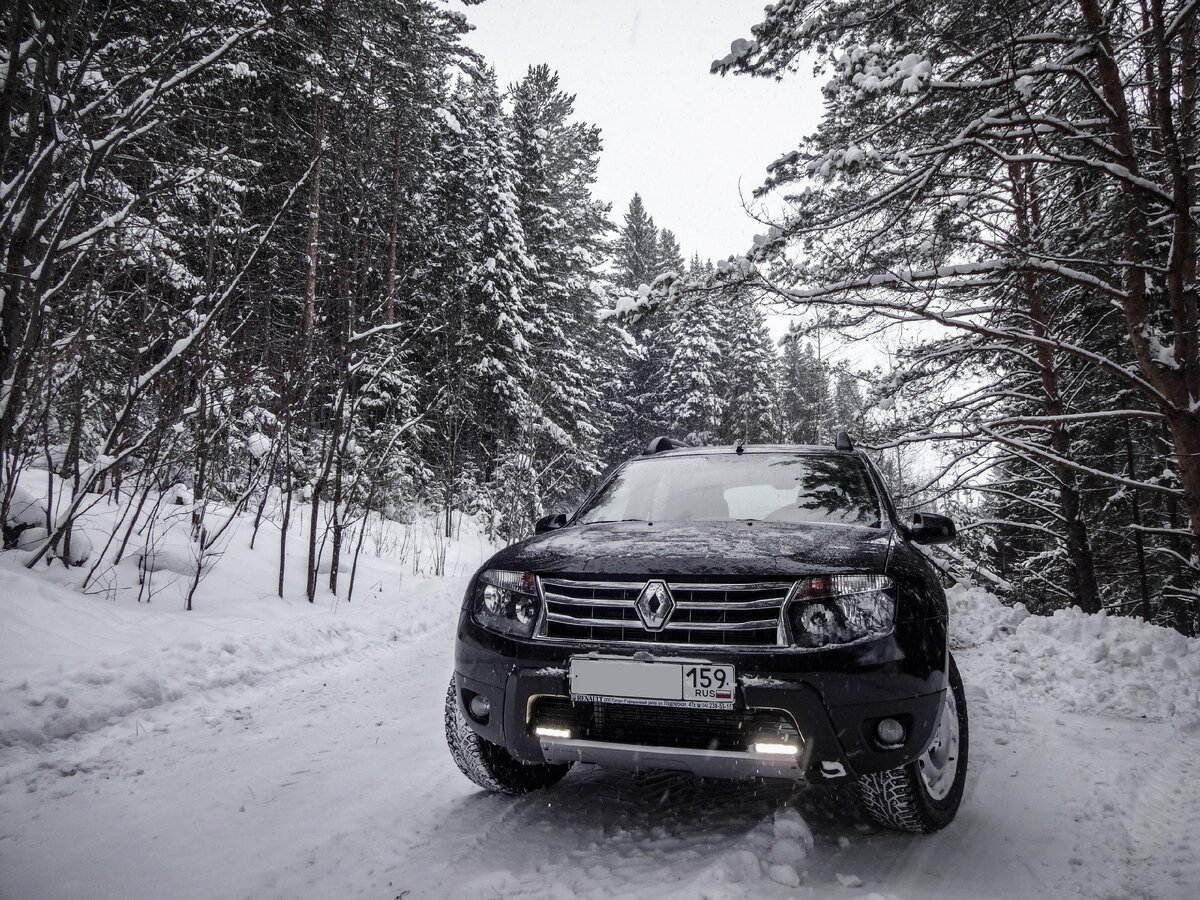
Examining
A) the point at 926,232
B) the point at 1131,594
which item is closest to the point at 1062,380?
the point at 926,232

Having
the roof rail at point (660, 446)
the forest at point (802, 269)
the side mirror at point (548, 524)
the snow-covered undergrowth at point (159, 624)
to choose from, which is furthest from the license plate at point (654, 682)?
the forest at point (802, 269)

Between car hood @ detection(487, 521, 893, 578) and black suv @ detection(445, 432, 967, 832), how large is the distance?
0.01 meters

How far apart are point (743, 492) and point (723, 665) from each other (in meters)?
1.60

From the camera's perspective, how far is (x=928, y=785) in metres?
2.35

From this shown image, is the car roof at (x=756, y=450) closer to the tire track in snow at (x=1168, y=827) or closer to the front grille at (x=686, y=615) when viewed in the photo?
the front grille at (x=686, y=615)

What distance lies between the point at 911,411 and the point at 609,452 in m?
24.8

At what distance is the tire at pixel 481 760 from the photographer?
2.63 metres

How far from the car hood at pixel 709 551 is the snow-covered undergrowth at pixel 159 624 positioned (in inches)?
101

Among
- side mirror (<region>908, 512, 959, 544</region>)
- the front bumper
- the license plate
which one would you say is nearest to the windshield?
side mirror (<region>908, 512, 959, 544</region>)

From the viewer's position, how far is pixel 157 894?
6.48ft

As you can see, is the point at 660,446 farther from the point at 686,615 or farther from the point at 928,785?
the point at 928,785

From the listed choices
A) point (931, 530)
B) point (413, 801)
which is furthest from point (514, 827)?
Result: point (931, 530)

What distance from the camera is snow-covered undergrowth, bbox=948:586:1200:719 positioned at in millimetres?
4383

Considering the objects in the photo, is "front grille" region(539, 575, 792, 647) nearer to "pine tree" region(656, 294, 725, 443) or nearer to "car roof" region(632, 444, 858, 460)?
"car roof" region(632, 444, 858, 460)
